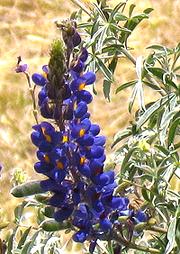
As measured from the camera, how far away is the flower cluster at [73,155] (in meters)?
1.32

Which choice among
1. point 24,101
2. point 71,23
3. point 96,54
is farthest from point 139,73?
point 24,101

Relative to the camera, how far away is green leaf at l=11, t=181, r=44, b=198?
136cm

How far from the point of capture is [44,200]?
1.43m

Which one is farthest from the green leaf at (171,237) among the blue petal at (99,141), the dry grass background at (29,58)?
the dry grass background at (29,58)

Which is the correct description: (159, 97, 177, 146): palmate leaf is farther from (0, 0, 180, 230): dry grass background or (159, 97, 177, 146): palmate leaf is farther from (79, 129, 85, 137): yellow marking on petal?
(0, 0, 180, 230): dry grass background

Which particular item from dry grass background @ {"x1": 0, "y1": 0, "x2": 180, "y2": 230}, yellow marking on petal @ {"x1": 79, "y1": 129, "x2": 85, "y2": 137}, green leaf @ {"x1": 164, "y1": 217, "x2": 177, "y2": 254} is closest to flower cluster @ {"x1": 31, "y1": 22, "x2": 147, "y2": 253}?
yellow marking on petal @ {"x1": 79, "y1": 129, "x2": 85, "y2": 137}

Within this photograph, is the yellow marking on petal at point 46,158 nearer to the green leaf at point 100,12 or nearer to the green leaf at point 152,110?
the green leaf at point 152,110

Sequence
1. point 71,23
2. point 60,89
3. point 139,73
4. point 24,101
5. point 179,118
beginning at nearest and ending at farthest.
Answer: point 60,89 < point 71,23 < point 179,118 < point 139,73 < point 24,101

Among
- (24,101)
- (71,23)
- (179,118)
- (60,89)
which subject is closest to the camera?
(60,89)

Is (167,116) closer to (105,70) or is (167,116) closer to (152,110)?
(152,110)

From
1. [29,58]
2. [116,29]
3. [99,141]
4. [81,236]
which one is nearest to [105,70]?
[116,29]

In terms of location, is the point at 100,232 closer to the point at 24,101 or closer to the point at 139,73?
the point at 139,73

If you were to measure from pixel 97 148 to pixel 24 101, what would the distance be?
2.88 meters

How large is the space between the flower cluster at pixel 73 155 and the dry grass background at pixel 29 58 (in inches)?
86.5
